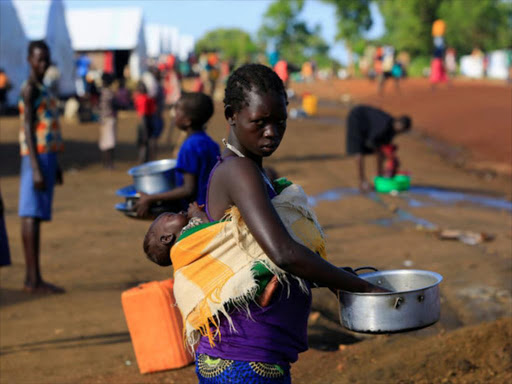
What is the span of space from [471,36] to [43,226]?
2047 inches

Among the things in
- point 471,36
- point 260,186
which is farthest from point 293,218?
point 471,36

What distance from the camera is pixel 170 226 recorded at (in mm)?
2182

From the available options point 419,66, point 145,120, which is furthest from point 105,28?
point 145,120

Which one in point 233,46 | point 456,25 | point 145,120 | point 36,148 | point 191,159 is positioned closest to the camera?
point 191,159

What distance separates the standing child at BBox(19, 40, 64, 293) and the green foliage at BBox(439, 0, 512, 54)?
172 feet

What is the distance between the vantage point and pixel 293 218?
75.7 inches

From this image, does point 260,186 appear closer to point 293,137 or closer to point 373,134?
point 373,134

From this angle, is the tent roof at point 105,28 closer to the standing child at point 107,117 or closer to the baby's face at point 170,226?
the standing child at point 107,117

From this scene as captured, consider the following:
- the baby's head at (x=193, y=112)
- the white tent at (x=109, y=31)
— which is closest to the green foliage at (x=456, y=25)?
the white tent at (x=109, y=31)

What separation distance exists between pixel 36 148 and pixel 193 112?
1781 mm

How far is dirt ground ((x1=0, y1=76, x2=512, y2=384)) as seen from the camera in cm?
396

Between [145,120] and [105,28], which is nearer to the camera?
[145,120]

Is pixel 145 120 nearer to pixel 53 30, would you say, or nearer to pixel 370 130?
pixel 370 130

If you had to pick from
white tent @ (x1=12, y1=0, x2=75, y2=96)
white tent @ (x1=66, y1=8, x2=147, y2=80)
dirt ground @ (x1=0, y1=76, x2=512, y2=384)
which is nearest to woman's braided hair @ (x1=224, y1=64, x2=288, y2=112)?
dirt ground @ (x1=0, y1=76, x2=512, y2=384)
